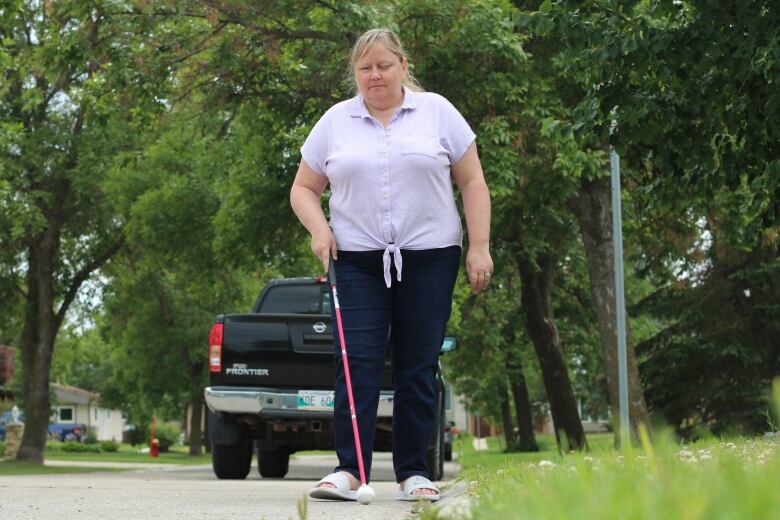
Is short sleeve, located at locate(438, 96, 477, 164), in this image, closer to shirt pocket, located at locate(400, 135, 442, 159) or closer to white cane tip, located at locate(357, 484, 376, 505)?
shirt pocket, located at locate(400, 135, 442, 159)

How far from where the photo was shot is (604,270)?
2083 cm

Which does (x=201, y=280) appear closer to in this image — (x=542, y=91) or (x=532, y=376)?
(x=542, y=91)

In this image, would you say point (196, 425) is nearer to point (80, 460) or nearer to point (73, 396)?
point (80, 460)

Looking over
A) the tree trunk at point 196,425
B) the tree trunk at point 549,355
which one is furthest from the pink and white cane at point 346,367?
the tree trunk at point 196,425

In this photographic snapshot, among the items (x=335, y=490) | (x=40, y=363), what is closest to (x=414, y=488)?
(x=335, y=490)

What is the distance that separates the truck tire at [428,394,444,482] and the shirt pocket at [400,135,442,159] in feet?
22.2

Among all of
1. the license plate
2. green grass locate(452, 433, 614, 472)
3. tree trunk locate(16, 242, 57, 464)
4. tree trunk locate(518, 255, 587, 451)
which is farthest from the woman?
tree trunk locate(16, 242, 57, 464)

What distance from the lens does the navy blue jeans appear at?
597 centimetres

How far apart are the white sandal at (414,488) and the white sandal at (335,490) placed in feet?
0.80

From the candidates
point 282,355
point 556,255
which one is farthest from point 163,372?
point 282,355

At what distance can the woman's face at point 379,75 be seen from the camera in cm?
591

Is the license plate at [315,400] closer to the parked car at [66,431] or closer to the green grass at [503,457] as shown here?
the green grass at [503,457]

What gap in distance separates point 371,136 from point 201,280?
22.4 metres

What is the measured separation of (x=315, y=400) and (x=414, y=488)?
6.30 m
